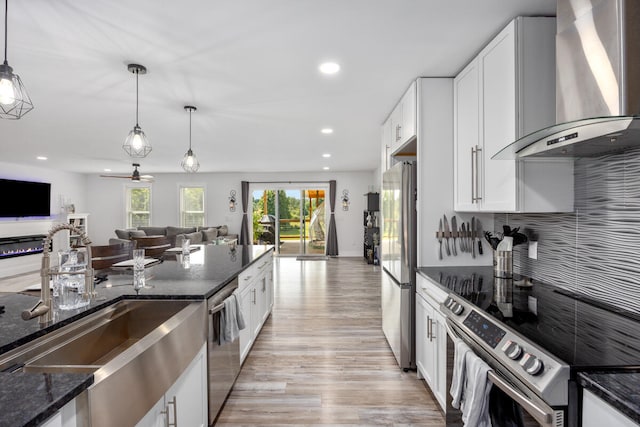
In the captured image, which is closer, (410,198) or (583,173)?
(583,173)

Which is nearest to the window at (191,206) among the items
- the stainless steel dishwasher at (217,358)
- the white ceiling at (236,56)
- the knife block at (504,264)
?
the white ceiling at (236,56)

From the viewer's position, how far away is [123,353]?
1122 millimetres

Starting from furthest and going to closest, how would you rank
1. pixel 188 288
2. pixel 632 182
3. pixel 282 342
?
pixel 282 342, pixel 188 288, pixel 632 182

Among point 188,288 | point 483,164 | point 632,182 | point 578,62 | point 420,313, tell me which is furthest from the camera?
point 420,313

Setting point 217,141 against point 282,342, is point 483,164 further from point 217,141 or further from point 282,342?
point 217,141

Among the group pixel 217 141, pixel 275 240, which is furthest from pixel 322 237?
pixel 217 141

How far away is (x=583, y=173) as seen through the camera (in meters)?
1.71

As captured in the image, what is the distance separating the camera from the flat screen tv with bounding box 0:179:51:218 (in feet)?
22.3

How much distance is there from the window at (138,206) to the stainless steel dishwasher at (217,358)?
874 cm

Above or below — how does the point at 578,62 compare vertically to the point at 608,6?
below

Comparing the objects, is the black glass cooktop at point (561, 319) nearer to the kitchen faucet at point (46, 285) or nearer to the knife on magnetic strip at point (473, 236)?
the knife on magnetic strip at point (473, 236)

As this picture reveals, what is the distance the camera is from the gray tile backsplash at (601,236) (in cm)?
146

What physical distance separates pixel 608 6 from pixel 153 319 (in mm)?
2560

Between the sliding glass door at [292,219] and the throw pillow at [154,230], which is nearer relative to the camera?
the throw pillow at [154,230]
